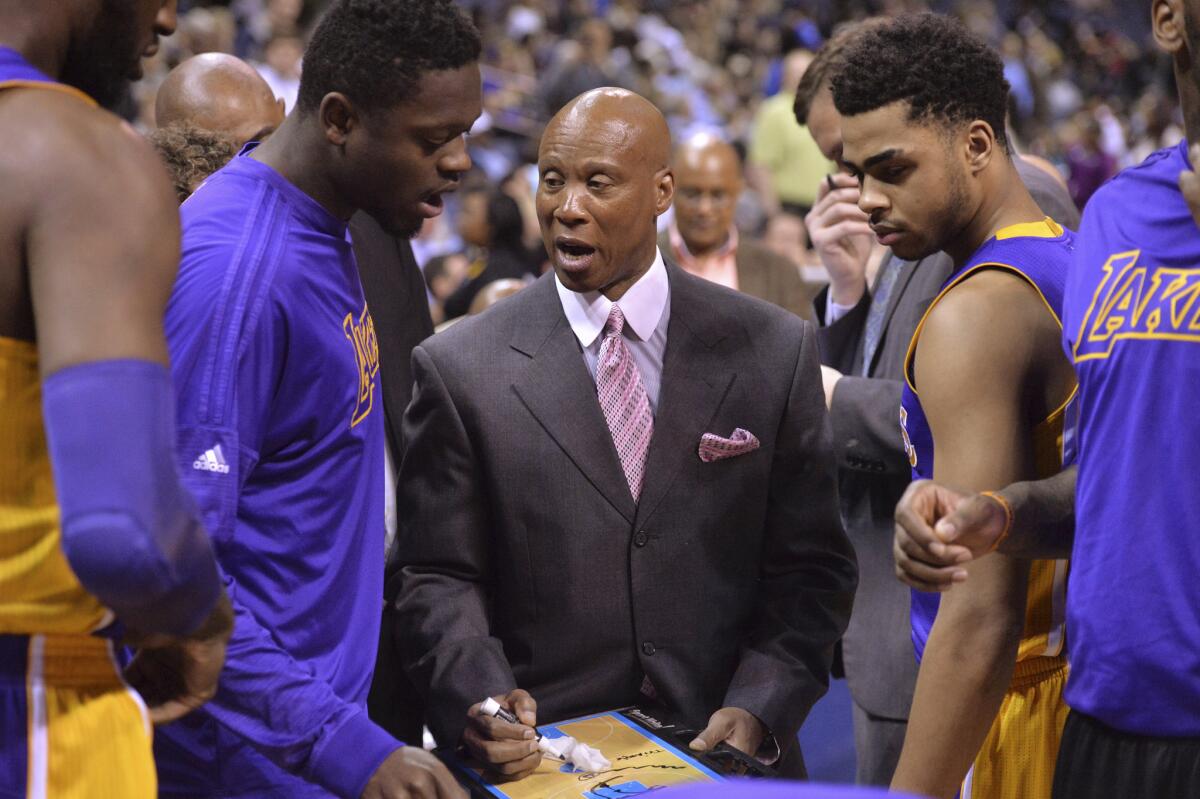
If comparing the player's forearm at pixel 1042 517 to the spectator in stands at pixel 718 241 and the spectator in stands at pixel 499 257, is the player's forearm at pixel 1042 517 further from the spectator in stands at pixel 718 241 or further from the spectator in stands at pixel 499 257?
the spectator in stands at pixel 499 257

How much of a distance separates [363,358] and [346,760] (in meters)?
0.62

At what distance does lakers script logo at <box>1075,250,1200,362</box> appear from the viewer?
180 centimetres

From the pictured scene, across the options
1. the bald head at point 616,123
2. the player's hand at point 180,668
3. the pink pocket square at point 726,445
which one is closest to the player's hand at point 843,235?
the bald head at point 616,123

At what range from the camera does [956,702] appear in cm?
222

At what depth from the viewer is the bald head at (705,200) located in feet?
17.3

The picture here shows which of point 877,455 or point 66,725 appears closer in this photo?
point 66,725

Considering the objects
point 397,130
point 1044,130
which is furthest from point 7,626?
point 1044,130

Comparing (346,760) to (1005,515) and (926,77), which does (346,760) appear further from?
(926,77)

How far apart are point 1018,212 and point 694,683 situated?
42.7 inches

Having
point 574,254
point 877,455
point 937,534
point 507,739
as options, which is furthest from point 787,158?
point 937,534

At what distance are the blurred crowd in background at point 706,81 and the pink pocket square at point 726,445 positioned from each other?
2184 mm

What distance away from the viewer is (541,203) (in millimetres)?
2795

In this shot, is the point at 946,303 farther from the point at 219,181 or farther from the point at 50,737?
the point at 50,737

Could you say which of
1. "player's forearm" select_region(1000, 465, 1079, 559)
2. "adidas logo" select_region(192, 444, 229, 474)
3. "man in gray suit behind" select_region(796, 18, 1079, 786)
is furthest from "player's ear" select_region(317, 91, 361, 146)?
"man in gray suit behind" select_region(796, 18, 1079, 786)
